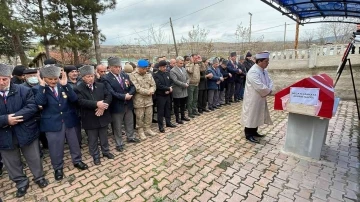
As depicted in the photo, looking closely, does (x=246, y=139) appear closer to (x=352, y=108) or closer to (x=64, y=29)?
(x=352, y=108)

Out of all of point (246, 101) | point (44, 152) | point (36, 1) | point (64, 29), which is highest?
point (36, 1)

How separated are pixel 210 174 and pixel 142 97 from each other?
222cm

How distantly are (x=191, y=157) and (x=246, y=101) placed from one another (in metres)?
1.61

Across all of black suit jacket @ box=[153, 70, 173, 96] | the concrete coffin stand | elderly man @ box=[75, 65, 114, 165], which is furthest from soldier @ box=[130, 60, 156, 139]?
the concrete coffin stand

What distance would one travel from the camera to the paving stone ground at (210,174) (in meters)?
2.83

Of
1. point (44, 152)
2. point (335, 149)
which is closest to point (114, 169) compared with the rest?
point (44, 152)

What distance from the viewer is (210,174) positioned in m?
3.30

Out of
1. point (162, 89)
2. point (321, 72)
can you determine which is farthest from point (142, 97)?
point (321, 72)

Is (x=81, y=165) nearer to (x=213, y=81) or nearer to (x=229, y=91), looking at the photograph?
(x=213, y=81)

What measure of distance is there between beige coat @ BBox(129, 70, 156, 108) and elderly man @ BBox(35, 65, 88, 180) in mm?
1353

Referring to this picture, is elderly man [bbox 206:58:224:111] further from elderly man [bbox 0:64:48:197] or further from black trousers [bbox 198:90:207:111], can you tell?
elderly man [bbox 0:64:48:197]

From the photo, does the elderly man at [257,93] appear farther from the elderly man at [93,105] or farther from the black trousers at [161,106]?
the elderly man at [93,105]

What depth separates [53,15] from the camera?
12.4m

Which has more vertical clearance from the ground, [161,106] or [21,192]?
[161,106]
